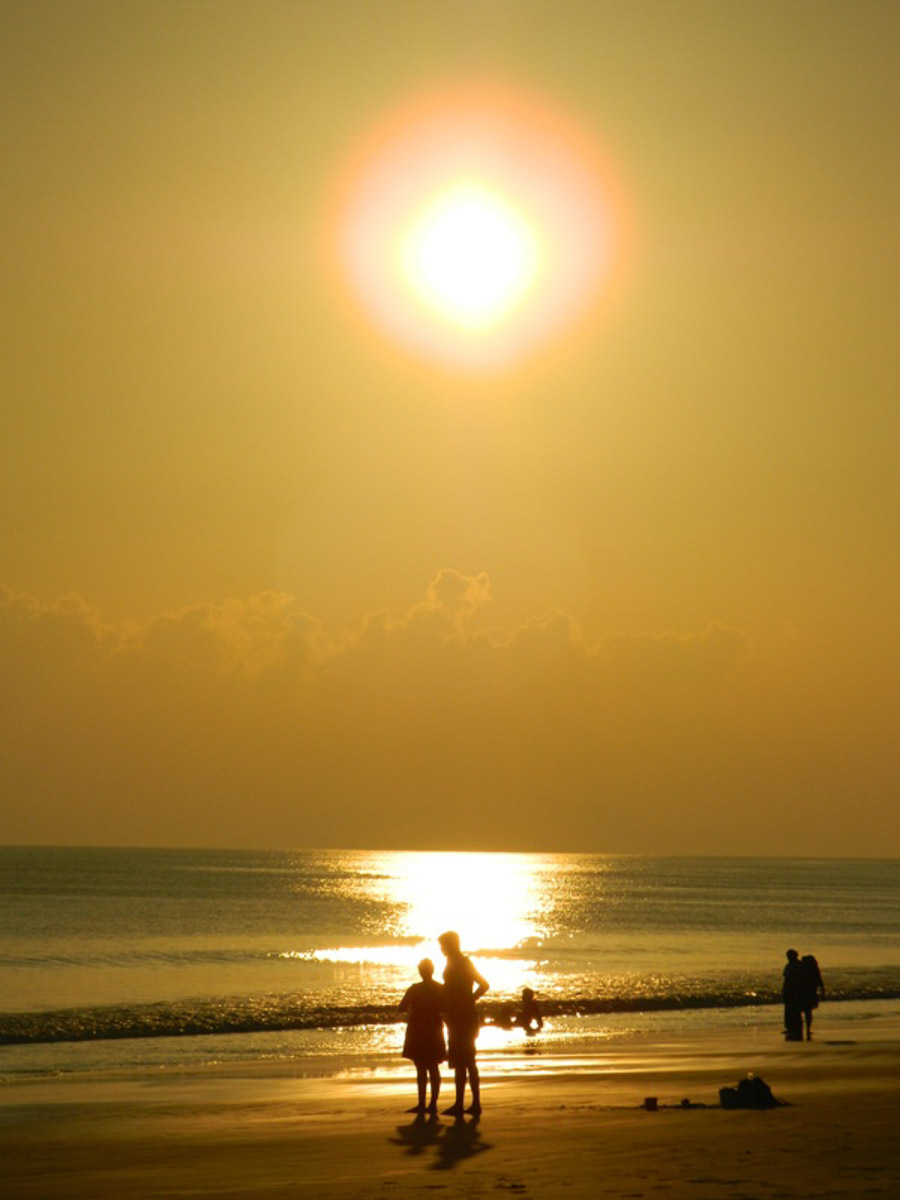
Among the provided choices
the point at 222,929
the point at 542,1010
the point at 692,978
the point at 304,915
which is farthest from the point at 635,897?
the point at 542,1010

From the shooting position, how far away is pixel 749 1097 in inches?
691

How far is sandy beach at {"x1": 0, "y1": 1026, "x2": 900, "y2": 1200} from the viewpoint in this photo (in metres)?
12.8

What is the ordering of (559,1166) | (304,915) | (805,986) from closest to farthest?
(559,1166) → (805,986) → (304,915)

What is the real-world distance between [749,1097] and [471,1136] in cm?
388

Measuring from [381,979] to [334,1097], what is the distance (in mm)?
29774

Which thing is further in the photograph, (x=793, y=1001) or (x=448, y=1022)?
(x=793, y=1001)

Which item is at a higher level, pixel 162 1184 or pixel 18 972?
pixel 18 972

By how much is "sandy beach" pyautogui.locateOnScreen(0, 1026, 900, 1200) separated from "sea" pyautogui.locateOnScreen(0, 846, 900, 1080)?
3894mm

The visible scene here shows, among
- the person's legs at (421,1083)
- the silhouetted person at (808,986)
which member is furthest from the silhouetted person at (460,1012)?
the silhouetted person at (808,986)

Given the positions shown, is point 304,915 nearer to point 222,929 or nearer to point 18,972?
point 222,929

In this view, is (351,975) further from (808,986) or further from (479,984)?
(479,984)

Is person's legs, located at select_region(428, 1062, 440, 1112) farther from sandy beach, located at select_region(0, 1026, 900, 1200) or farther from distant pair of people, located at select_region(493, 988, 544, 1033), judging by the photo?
distant pair of people, located at select_region(493, 988, 544, 1033)

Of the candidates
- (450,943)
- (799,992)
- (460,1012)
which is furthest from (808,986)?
(450,943)

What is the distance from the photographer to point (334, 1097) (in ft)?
67.6
